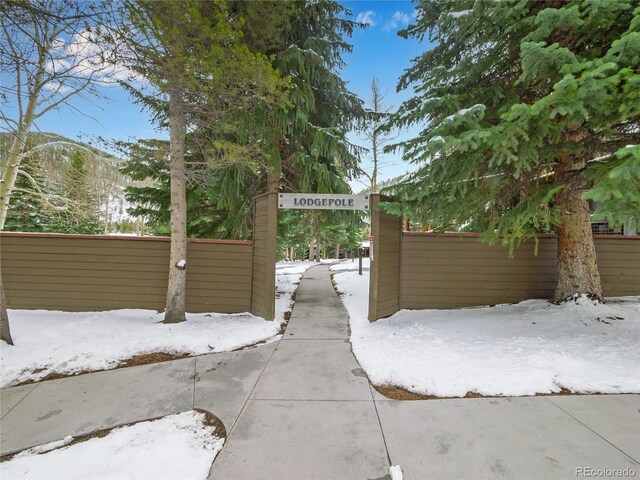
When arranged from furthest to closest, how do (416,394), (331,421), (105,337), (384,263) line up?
(384,263) → (105,337) → (416,394) → (331,421)

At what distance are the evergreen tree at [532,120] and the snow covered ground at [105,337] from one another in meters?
3.40

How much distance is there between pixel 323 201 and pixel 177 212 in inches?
101

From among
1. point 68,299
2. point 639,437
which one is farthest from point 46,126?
point 639,437

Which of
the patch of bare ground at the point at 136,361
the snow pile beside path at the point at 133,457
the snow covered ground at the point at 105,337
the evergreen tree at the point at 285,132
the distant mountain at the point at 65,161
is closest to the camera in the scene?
the snow pile beside path at the point at 133,457

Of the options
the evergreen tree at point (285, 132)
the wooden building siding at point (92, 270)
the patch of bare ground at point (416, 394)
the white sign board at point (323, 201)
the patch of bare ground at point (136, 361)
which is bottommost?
the patch of bare ground at point (136, 361)

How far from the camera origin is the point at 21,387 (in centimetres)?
293

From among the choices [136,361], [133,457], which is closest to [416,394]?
[133,457]

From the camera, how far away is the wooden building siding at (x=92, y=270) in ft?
17.5

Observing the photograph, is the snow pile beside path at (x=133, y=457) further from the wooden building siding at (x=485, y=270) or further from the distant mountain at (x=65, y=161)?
the distant mountain at (x=65, y=161)

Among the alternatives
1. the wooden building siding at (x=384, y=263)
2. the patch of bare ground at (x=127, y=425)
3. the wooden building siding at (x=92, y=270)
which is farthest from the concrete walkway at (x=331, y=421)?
the wooden building siding at (x=92, y=270)

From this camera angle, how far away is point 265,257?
16.5 feet

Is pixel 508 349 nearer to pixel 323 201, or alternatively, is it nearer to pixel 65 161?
pixel 323 201

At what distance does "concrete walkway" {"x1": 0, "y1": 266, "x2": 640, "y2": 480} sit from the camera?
1809 mm

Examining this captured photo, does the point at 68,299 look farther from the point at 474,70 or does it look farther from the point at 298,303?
the point at 474,70
